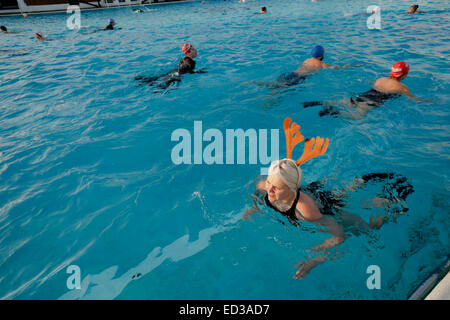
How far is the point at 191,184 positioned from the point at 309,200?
6.32ft

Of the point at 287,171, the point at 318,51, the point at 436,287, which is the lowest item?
the point at 436,287

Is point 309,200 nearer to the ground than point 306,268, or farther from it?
farther from it

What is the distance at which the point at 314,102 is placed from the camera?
5.81 m

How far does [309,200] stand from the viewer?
263cm

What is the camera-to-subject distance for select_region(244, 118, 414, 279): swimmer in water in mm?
2281

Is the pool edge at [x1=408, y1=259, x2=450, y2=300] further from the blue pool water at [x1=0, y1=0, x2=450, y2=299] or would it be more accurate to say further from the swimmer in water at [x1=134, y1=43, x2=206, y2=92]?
the swimmer in water at [x1=134, y1=43, x2=206, y2=92]

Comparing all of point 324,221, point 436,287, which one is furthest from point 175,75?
point 436,287

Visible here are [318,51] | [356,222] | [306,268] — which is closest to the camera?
[306,268]

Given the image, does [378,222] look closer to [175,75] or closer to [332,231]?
[332,231]

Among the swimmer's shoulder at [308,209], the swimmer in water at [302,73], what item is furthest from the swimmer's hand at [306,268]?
the swimmer in water at [302,73]

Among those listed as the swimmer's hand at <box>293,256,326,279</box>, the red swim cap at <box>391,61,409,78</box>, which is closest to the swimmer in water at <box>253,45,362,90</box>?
the red swim cap at <box>391,61,409,78</box>
